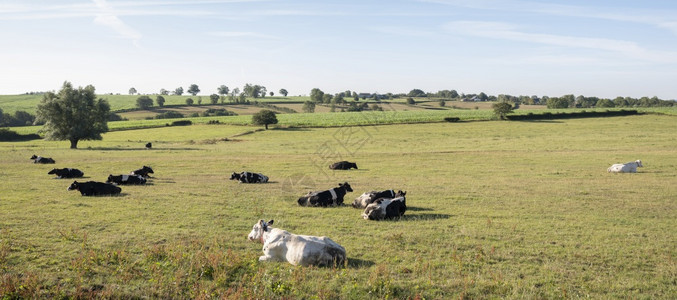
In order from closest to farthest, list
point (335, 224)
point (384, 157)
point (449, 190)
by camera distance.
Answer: point (335, 224) → point (449, 190) → point (384, 157)

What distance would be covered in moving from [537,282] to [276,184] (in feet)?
55.3

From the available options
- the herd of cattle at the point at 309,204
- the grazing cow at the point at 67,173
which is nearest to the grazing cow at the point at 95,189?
the herd of cattle at the point at 309,204

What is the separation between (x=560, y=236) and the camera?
12.4 metres

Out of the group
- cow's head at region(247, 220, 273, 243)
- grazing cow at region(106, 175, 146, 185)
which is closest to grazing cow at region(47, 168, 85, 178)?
grazing cow at region(106, 175, 146, 185)

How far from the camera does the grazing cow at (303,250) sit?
9.76 m

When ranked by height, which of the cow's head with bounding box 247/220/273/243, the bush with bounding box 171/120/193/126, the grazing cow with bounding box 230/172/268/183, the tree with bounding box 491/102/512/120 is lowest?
the grazing cow with bounding box 230/172/268/183

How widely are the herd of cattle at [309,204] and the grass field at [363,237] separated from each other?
35 centimetres

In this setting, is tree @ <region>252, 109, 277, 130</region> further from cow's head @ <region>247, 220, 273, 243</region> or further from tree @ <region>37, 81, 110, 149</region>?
cow's head @ <region>247, 220, 273, 243</region>

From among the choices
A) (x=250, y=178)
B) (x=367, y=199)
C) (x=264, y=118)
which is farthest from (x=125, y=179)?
(x=264, y=118)

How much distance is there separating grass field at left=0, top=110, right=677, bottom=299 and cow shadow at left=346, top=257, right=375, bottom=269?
0.17ft

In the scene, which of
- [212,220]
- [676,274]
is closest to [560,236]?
[676,274]

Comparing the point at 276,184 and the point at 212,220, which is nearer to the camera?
the point at 212,220

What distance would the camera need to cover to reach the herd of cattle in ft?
32.2

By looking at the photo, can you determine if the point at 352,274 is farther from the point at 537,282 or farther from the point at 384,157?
the point at 384,157
